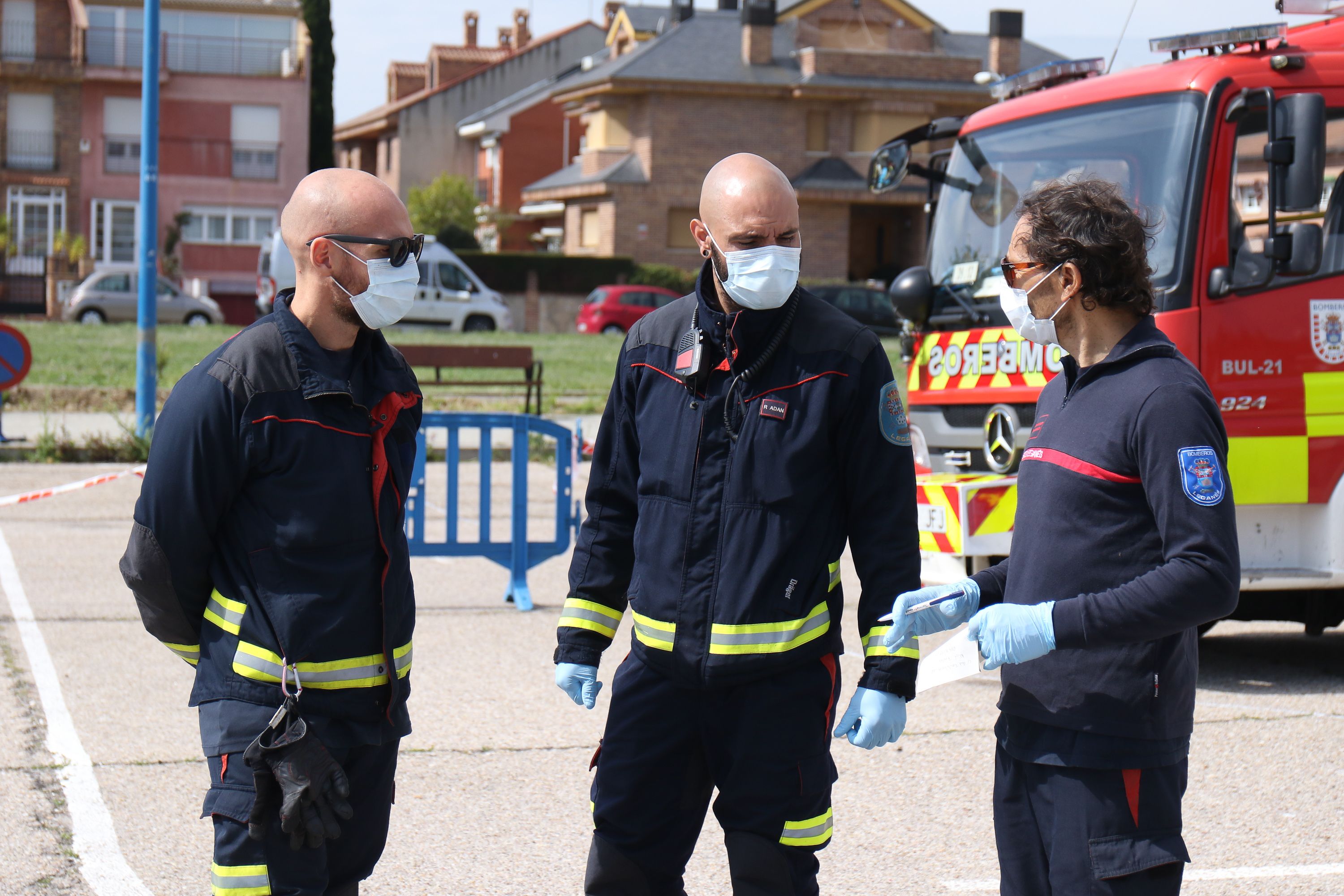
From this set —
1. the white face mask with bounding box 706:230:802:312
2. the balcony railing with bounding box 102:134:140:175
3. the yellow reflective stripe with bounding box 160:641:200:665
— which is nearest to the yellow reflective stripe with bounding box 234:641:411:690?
the yellow reflective stripe with bounding box 160:641:200:665

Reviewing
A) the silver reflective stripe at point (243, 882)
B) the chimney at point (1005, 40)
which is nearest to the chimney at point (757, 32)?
the chimney at point (1005, 40)

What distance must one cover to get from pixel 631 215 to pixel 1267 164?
39482 millimetres

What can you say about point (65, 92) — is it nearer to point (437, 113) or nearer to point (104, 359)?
point (437, 113)

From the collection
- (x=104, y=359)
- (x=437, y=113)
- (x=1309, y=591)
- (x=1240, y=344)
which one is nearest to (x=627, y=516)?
(x=1240, y=344)

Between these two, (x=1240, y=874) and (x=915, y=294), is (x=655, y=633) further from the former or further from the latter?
(x=915, y=294)

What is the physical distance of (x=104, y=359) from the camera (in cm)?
2180

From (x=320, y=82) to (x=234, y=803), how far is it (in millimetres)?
48845

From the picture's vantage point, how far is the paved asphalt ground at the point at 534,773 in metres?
4.29

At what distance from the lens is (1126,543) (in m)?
2.71

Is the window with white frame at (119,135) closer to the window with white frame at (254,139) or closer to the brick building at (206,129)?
the brick building at (206,129)

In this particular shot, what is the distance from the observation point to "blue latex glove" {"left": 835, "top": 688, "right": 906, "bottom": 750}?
9.95 ft

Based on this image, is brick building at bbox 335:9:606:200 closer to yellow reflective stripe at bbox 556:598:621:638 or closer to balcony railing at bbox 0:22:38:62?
balcony railing at bbox 0:22:38:62

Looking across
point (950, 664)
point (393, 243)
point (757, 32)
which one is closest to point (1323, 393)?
point (950, 664)

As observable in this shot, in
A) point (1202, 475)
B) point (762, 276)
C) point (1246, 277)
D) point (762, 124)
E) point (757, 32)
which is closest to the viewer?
point (1202, 475)
